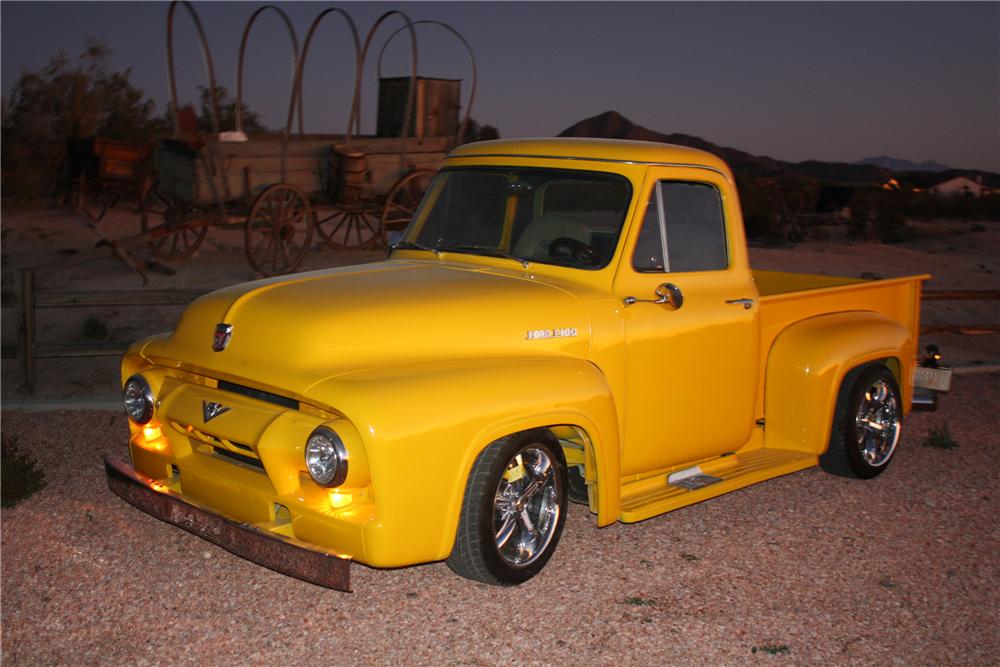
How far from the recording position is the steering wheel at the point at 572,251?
5105 millimetres

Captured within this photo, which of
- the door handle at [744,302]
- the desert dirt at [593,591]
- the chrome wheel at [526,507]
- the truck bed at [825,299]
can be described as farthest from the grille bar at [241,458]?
the truck bed at [825,299]

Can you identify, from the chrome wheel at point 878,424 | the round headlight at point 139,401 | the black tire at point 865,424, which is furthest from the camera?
the chrome wheel at point 878,424

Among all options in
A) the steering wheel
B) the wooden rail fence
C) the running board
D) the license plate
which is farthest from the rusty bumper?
the license plate

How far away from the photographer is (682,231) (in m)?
5.43

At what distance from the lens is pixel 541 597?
15.3ft

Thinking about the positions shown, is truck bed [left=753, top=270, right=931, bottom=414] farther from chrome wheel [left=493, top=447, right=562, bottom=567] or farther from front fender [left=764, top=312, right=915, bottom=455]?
chrome wheel [left=493, top=447, right=562, bottom=567]

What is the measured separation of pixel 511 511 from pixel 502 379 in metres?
0.65

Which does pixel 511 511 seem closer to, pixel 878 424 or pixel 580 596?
pixel 580 596

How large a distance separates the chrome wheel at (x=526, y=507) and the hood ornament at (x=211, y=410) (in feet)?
4.00

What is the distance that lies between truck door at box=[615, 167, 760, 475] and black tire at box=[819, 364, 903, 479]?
82cm

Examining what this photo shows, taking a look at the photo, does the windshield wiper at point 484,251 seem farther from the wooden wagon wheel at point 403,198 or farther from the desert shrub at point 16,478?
the wooden wagon wheel at point 403,198

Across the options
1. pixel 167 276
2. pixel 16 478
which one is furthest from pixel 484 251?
pixel 167 276

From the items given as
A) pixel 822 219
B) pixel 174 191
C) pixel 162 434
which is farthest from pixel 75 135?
pixel 162 434

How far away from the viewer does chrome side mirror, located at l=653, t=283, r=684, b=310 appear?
203 inches
